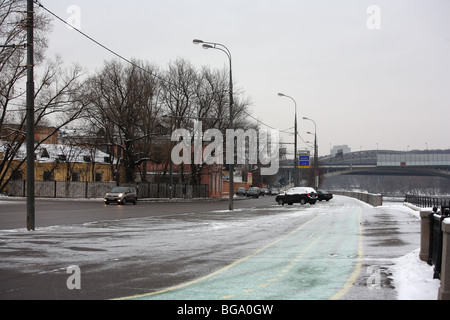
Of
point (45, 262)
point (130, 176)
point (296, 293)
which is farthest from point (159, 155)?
point (296, 293)

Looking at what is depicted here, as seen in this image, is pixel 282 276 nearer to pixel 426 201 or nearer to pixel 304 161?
pixel 426 201

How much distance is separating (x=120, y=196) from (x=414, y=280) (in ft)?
126

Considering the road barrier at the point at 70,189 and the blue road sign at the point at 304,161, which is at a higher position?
the blue road sign at the point at 304,161

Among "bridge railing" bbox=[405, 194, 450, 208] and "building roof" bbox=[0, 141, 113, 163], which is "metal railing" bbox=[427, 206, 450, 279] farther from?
"building roof" bbox=[0, 141, 113, 163]

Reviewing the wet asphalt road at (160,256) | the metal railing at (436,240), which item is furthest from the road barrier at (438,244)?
the wet asphalt road at (160,256)

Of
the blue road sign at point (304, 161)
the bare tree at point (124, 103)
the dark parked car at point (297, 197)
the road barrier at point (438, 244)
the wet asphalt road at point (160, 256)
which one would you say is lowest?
the dark parked car at point (297, 197)

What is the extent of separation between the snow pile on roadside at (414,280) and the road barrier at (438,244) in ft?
0.58

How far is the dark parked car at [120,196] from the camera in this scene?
4425 cm

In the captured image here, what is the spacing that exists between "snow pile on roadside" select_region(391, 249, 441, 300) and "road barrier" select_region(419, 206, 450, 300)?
18 centimetres

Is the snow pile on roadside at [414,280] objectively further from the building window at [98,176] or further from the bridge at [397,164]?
the bridge at [397,164]

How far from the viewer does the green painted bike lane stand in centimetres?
738

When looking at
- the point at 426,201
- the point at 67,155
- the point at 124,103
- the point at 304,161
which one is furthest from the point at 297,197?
the point at 67,155

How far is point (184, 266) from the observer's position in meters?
10.2
